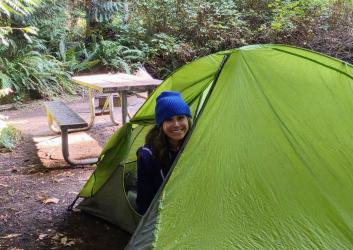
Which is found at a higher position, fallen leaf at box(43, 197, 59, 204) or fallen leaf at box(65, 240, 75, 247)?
fallen leaf at box(65, 240, 75, 247)

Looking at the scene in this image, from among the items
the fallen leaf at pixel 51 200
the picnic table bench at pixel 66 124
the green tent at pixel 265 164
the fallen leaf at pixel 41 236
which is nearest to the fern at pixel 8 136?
the picnic table bench at pixel 66 124

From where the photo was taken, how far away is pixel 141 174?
3010 millimetres

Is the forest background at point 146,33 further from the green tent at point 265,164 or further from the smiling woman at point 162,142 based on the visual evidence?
the green tent at point 265,164

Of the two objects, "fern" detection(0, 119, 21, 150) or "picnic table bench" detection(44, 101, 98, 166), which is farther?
"fern" detection(0, 119, 21, 150)

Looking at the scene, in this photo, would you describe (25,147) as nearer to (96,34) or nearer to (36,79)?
(36,79)

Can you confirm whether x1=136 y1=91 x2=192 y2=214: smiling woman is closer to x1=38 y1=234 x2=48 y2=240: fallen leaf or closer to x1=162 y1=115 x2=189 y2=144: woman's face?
x1=162 y1=115 x2=189 y2=144: woman's face

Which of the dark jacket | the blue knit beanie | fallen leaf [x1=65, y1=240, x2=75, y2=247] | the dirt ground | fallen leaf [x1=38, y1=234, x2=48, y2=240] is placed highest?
the blue knit beanie

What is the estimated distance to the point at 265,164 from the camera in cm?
248

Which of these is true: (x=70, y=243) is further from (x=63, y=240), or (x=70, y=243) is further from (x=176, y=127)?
(x=176, y=127)

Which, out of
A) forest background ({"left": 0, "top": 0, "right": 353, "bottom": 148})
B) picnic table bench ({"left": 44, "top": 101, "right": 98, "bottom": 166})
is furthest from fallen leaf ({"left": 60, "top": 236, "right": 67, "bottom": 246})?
forest background ({"left": 0, "top": 0, "right": 353, "bottom": 148})

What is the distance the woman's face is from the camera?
2.90 meters

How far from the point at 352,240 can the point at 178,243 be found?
0.90 metres

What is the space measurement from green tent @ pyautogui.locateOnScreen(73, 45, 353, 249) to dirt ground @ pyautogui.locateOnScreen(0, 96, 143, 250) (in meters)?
1.16

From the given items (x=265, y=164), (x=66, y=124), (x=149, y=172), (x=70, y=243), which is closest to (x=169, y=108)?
(x=149, y=172)
